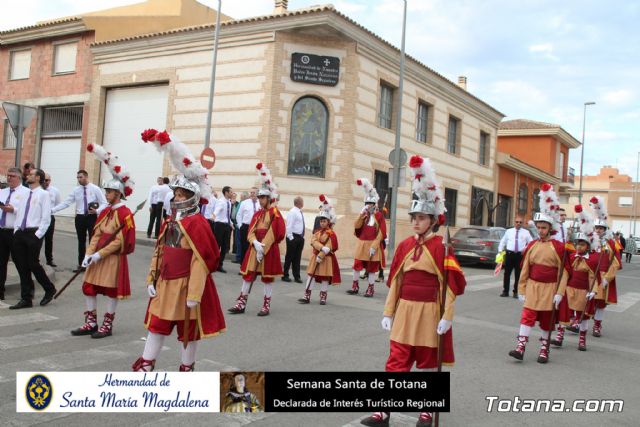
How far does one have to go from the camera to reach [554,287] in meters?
7.23

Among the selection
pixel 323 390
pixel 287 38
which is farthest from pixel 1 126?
pixel 323 390

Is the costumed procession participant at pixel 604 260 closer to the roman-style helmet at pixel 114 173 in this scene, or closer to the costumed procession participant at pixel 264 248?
the costumed procession participant at pixel 264 248

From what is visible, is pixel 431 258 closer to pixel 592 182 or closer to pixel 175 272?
pixel 175 272

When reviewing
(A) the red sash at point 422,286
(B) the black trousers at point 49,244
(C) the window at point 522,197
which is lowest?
(B) the black trousers at point 49,244

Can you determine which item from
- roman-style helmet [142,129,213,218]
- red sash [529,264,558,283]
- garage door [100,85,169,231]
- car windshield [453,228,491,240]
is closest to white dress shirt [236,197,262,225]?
red sash [529,264,558,283]

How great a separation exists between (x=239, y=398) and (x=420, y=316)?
61.7 inches

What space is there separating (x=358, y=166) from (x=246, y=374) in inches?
616

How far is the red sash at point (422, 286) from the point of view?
478 cm

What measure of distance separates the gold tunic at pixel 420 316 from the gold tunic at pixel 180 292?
5.61 ft

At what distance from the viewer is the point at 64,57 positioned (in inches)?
945

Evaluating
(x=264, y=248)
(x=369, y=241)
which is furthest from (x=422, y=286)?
(x=369, y=241)

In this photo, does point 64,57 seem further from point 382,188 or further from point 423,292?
point 423,292

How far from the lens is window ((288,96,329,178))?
18797 millimetres

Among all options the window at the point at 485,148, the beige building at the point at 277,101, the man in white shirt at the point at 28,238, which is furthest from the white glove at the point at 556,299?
the window at the point at 485,148
